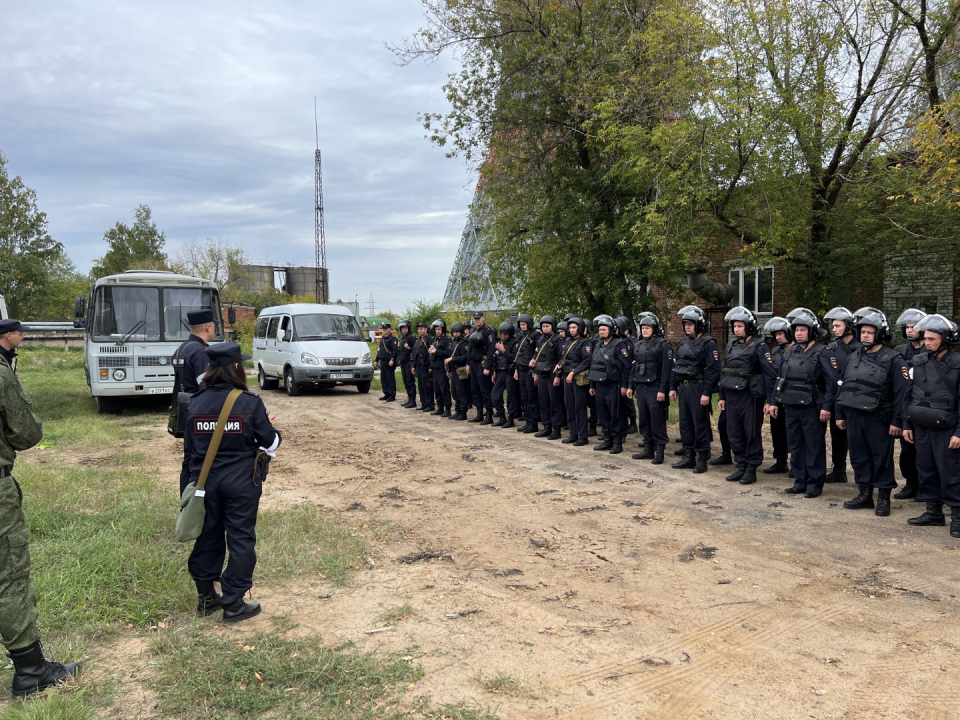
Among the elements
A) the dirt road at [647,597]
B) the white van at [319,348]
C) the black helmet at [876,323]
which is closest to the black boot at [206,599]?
the dirt road at [647,597]

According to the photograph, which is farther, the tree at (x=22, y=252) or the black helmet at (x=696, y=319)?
the tree at (x=22, y=252)

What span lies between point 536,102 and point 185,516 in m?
15.0

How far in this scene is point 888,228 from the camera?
571 inches

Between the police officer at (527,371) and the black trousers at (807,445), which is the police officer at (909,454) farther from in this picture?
the police officer at (527,371)

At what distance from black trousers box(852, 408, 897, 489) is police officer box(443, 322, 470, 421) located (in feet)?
25.3

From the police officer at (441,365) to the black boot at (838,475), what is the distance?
774 cm

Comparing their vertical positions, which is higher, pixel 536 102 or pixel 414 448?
pixel 536 102

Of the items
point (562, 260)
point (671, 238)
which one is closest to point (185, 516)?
point (671, 238)

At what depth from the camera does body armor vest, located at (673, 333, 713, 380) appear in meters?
8.52

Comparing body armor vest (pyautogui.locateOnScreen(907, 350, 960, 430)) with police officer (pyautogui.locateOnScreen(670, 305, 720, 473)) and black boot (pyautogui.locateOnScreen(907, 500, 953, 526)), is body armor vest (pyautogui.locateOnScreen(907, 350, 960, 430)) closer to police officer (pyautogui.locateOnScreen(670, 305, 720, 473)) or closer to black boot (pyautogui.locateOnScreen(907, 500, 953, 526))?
black boot (pyautogui.locateOnScreen(907, 500, 953, 526))

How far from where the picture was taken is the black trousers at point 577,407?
10492 millimetres

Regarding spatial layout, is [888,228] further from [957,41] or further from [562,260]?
[562,260]

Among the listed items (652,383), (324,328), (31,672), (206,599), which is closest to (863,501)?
(652,383)

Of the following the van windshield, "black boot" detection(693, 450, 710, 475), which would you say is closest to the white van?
the van windshield
